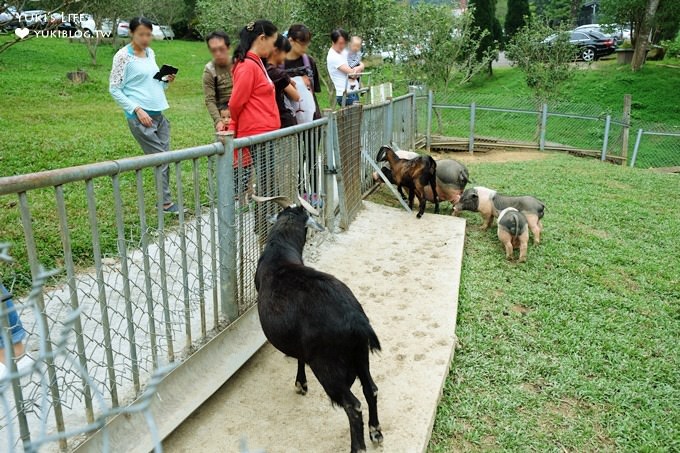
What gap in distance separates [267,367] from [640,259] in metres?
4.18

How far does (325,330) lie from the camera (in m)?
2.45

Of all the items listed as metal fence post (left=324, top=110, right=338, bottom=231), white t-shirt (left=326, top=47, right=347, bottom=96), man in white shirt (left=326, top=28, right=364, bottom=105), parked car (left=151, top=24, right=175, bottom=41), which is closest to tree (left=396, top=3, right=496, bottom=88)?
man in white shirt (left=326, top=28, right=364, bottom=105)

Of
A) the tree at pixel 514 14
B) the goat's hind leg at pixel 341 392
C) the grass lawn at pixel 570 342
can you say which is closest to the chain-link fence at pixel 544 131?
the grass lawn at pixel 570 342

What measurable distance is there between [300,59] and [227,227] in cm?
274

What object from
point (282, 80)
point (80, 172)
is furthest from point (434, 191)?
point (80, 172)

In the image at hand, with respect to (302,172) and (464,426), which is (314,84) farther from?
(464,426)

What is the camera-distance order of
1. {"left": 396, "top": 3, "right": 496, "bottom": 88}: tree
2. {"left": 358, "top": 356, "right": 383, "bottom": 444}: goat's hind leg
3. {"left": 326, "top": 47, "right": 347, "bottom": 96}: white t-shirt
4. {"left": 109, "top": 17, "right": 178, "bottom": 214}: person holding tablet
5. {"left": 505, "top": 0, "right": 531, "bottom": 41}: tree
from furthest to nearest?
{"left": 505, "top": 0, "right": 531, "bottom": 41}: tree → {"left": 396, "top": 3, "right": 496, "bottom": 88}: tree → {"left": 326, "top": 47, "right": 347, "bottom": 96}: white t-shirt → {"left": 109, "top": 17, "right": 178, "bottom": 214}: person holding tablet → {"left": 358, "top": 356, "right": 383, "bottom": 444}: goat's hind leg

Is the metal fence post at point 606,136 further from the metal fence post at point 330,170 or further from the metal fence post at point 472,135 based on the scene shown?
the metal fence post at point 330,170

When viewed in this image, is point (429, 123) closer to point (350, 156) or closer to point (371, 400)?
point (350, 156)

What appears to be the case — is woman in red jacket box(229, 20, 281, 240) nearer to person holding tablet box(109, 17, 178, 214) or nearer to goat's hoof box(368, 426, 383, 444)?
person holding tablet box(109, 17, 178, 214)

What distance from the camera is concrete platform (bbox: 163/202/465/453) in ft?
8.75

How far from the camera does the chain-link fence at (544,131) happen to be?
13297 millimetres

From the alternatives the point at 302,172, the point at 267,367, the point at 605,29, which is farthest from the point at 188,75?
the point at 267,367

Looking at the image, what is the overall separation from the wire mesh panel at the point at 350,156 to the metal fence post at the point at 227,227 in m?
2.23
